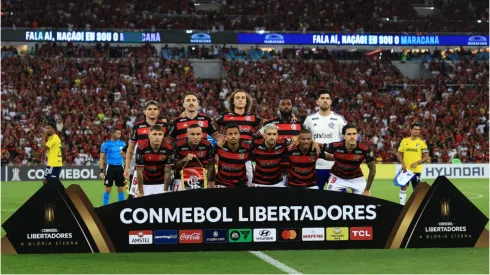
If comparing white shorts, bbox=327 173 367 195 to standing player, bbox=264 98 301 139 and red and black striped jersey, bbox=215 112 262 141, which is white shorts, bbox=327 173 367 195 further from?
red and black striped jersey, bbox=215 112 262 141

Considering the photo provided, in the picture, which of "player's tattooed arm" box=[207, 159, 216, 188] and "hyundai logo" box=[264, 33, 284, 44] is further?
"hyundai logo" box=[264, 33, 284, 44]

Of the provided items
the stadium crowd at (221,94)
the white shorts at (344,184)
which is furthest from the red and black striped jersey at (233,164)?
the stadium crowd at (221,94)

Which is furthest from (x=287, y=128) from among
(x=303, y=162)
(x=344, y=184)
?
(x=344, y=184)

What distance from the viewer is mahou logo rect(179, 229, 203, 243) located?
11773 millimetres

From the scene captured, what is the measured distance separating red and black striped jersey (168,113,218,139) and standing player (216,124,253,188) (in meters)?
0.79

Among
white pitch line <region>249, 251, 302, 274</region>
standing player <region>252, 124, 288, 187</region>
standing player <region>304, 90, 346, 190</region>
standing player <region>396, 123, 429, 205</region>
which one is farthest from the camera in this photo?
standing player <region>396, 123, 429, 205</region>

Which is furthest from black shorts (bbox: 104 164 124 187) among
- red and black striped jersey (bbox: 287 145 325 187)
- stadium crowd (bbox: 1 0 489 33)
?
stadium crowd (bbox: 1 0 489 33)

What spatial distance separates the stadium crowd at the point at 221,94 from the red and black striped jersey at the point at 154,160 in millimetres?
23928

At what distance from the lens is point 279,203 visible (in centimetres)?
1191

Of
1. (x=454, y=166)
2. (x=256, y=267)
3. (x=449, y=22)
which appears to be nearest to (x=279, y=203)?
(x=256, y=267)

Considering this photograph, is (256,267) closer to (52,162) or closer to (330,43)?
(52,162)

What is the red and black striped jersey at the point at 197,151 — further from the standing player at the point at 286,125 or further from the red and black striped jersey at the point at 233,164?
the standing player at the point at 286,125

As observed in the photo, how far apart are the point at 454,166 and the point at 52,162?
867 inches

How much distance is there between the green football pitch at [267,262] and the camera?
1022 cm
